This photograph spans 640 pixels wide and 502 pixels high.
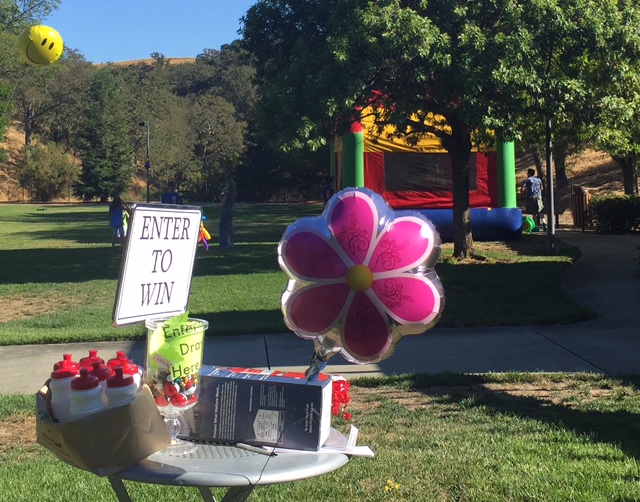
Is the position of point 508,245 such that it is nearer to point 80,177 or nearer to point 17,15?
point 17,15

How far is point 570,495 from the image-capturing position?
4039 millimetres

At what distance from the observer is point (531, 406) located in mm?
6035


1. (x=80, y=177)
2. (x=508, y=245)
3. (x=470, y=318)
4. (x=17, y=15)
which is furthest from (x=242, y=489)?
(x=80, y=177)

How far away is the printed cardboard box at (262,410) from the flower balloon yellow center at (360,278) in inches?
14.2

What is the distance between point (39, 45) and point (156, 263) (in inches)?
344

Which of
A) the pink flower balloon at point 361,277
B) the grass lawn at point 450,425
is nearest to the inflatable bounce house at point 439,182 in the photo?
the grass lawn at point 450,425

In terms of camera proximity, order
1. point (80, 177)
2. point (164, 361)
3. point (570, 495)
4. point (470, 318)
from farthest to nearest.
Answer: point (80, 177)
point (470, 318)
point (570, 495)
point (164, 361)

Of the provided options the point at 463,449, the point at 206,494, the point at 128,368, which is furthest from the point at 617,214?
the point at 128,368

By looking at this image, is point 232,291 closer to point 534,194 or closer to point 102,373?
point 102,373

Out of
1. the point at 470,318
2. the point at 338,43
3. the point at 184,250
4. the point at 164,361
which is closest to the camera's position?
the point at 164,361

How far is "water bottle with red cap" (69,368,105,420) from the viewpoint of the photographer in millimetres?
2297

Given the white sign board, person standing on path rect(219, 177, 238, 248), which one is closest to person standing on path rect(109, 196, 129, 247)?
person standing on path rect(219, 177, 238, 248)

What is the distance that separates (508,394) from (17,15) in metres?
36.4

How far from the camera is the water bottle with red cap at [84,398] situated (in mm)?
2297
